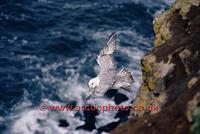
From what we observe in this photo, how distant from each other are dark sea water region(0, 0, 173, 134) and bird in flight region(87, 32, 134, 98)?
14.8 feet

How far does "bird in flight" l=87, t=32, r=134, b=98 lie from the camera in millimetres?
14383

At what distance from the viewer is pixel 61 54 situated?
24062mm

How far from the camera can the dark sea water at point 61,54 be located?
1938cm

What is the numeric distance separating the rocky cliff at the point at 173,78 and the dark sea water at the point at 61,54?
209 inches

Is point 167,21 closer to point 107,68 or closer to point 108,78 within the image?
point 107,68

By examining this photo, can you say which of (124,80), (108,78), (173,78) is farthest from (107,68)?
(173,78)

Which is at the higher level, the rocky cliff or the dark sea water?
the rocky cliff

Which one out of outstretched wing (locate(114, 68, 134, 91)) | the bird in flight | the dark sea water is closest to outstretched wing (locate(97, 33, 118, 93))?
the bird in flight

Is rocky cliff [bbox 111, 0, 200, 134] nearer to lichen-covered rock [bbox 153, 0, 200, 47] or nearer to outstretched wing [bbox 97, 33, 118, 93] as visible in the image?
lichen-covered rock [bbox 153, 0, 200, 47]

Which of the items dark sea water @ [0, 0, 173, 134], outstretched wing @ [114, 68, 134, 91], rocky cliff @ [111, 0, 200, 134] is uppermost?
rocky cliff @ [111, 0, 200, 134]

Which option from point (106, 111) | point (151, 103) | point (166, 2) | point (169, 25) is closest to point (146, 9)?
point (166, 2)

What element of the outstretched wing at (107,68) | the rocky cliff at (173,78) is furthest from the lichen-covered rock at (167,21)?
the outstretched wing at (107,68)

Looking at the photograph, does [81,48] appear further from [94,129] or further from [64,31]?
[94,129]

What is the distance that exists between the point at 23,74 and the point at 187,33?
395 inches
